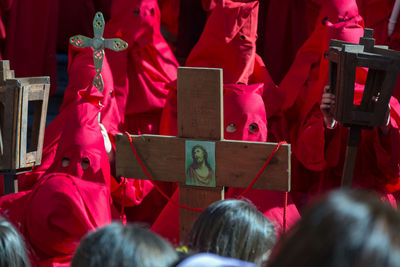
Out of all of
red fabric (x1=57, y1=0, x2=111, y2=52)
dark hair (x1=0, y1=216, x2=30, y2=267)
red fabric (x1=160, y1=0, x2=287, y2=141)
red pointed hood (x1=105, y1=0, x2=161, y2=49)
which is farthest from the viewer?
red fabric (x1=57, y1=0, x2=111, y2=52)

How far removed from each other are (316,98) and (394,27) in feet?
2.97

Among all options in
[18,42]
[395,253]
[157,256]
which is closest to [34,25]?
[18,42]

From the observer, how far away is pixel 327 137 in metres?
3.22

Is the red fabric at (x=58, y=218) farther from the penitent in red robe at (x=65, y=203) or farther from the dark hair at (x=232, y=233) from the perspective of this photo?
the dark hair at (x=232, y=233)

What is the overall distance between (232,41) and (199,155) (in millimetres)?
1315

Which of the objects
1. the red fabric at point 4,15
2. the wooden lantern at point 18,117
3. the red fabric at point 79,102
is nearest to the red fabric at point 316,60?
the red fabric at point 79,102

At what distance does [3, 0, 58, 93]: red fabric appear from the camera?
4.59m

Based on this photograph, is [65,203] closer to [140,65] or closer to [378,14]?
[140,65]

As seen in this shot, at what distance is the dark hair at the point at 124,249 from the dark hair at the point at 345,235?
1.05ft

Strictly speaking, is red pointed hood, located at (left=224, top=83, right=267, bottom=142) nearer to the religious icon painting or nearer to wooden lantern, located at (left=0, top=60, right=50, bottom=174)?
the religious icon painting

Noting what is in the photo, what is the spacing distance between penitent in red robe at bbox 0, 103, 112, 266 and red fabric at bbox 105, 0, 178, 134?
685 millimetres

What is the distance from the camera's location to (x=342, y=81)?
2459 mm

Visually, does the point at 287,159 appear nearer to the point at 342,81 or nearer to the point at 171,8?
the point at 342,81

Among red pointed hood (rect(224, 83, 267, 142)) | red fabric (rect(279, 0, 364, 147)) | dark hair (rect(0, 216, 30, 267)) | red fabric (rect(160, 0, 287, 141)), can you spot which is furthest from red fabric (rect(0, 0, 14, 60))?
dark hair (rect(0, 216, 30, 267))
